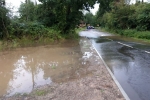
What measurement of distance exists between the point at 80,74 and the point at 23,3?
71.9 feet

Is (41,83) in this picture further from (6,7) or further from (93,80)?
(6,7)

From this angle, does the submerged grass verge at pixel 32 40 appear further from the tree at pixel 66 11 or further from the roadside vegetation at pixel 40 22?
the tree at pixel 66 11

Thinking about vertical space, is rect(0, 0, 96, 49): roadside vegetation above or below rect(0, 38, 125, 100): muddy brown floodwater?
above

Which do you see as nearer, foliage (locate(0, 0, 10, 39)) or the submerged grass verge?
the submerged grass verge

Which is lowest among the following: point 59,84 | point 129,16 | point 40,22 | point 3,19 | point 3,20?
point 59,84

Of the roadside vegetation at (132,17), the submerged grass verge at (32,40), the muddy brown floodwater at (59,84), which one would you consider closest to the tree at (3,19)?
the submerged grass verge at (32,40)

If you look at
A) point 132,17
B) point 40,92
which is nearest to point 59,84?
point 40,92

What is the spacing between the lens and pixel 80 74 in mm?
8492

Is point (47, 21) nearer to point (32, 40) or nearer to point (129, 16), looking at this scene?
point (32, 40)

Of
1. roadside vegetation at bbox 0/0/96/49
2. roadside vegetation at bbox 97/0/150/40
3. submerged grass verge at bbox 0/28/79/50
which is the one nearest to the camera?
submerged grass verge at bbox 0/28/79/50

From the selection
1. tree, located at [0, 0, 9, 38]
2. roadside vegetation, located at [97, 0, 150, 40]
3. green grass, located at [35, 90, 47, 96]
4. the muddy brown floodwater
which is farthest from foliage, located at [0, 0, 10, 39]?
roadside vegetation, located at [97, 0, 150, 40]

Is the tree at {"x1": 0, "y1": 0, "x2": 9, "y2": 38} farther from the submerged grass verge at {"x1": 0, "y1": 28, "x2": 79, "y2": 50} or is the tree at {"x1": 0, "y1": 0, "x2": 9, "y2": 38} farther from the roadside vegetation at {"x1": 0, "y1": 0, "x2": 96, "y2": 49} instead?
the submerged grass verge at {"x1": 0, "y1": 28, "x2": 79, "y2": 50}

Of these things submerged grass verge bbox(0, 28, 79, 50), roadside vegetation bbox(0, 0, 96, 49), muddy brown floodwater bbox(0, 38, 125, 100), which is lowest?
muddy brown floodwater bbox(0, 38, 125, 100)

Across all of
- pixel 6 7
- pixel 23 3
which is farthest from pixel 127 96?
pixel 23 3
